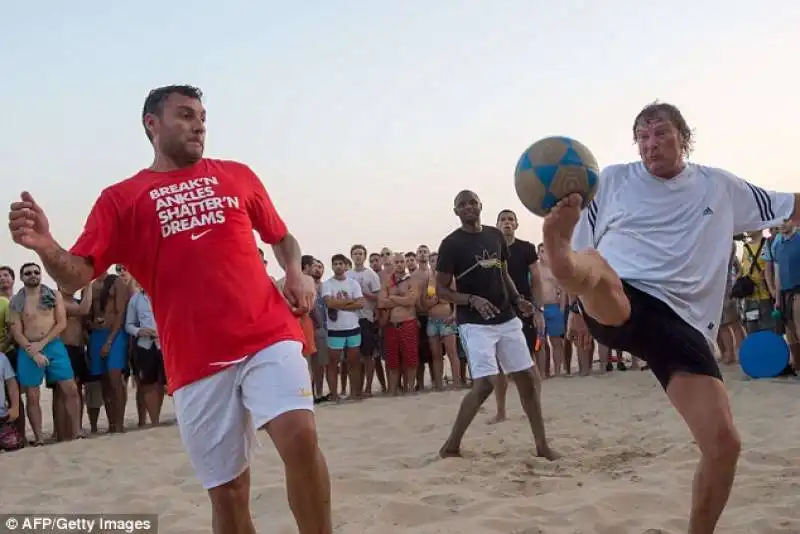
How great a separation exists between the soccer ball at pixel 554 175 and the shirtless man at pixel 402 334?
24.8 feet

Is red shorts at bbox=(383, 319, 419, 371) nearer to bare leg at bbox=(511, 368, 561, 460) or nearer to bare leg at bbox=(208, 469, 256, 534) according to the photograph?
bare leg at bbox=(511, 368, 561, 460)

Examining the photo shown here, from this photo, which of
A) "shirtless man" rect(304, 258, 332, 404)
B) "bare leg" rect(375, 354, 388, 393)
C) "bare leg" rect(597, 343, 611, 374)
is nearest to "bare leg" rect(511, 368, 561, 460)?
"shirtless man" rect(304, 258, 332, 404)

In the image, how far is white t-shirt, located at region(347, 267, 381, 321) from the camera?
1123 cm

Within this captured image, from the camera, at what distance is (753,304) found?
10289 millimetres

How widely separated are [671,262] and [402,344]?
761 centimetres

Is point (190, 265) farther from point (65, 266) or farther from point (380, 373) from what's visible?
point (380, 373)

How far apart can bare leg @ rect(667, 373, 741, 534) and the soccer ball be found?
0.96 meters

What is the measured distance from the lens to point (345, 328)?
34.9 ft

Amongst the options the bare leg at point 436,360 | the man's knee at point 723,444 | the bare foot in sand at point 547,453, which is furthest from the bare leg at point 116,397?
the man's knee at point 723,444

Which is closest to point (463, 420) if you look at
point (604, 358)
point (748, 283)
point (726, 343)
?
point (748, 283)

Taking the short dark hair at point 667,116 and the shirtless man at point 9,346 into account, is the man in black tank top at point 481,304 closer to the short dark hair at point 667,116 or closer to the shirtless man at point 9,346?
the short dark hair at point 667,116

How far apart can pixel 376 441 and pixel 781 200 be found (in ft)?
14.4

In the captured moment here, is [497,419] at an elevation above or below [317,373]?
below

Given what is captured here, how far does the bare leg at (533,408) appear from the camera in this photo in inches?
226
